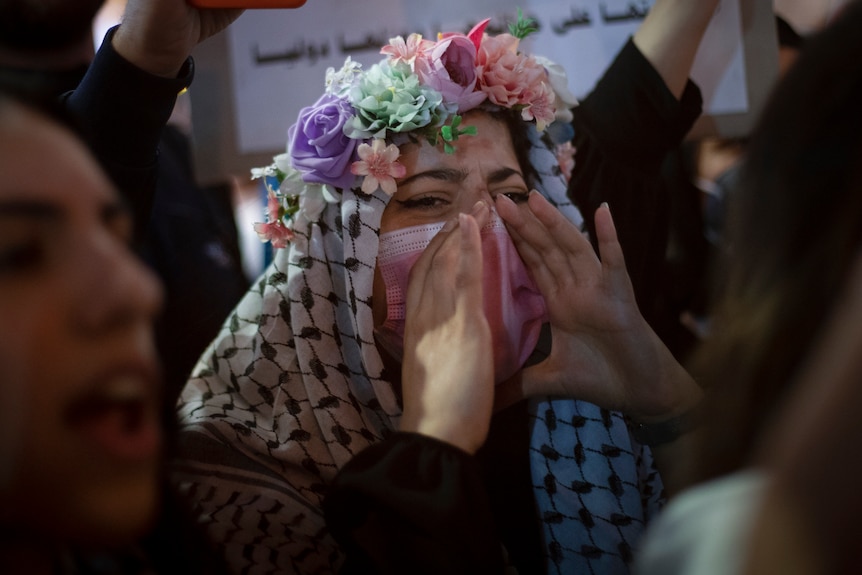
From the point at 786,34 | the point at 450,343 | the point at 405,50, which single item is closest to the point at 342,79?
the point at 405,50

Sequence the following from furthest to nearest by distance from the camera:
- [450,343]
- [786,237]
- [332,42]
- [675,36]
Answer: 1. [332,42]
2. [675,36]
3. [450,343]
4. [786,237]

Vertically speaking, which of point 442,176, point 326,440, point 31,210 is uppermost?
point 31,210

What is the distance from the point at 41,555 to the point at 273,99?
124 cm

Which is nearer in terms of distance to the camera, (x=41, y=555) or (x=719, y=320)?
(x=41, y=555)

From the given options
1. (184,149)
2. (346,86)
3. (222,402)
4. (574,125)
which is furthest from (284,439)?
(184,149)

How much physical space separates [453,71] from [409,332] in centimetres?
39

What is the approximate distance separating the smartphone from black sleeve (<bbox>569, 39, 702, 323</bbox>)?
652 mm

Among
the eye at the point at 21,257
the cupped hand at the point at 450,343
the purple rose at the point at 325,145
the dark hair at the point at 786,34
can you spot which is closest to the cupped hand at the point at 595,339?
the cupped hand at the point at 450,343

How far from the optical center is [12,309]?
2.17 ft

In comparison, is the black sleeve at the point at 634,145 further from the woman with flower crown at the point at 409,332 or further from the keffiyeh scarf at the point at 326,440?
the keffiyeh scarf at the point at 326,440

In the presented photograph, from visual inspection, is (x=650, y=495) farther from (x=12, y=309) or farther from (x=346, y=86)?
(x=12, y=309)

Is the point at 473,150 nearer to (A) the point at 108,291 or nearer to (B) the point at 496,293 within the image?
(B) the point at 496,293

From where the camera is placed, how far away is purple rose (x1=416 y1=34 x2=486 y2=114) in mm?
1286

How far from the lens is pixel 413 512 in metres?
0.99
